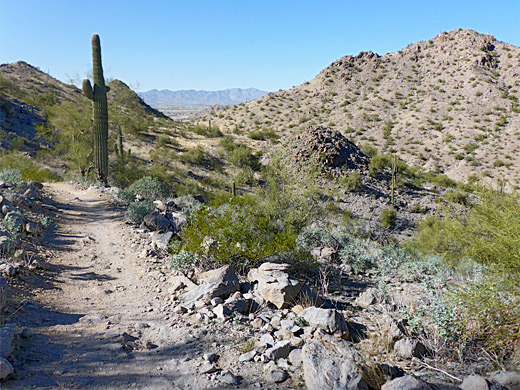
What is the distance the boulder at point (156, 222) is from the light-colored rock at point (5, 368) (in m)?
5.65

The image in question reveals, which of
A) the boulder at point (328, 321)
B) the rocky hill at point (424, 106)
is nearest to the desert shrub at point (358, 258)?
the boulder at point (328, 321)

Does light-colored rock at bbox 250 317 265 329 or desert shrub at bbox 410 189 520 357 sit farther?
light-colored rock at bbox 250 317 265 329

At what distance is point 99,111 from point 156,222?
30.6 ft

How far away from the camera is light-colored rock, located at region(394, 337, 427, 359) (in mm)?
3803

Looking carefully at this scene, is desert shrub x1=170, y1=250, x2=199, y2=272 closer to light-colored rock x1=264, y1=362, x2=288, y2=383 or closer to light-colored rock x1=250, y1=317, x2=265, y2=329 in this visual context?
light-colored rock x1=250, y1=317, x2=265, y2=329

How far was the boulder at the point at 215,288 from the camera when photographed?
508cm

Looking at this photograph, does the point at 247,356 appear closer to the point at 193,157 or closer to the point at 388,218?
the point at 388,218

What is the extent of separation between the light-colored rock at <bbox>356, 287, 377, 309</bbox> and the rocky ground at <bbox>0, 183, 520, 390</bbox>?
16 mm

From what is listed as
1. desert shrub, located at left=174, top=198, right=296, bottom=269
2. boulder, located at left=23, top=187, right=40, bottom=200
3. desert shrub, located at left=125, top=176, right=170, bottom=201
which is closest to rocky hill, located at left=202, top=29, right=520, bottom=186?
desert shrub, located at left=125, top=176, right=170, bottom=201

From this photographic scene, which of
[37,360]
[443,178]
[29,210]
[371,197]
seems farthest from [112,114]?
[443,178]

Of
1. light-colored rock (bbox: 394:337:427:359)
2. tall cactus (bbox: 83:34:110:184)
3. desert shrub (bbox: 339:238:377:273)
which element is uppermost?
tall cactus (bbox: 83:34:110:184)

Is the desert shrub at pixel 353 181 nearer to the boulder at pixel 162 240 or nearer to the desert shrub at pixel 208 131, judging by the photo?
the boulder at pixel 162 240

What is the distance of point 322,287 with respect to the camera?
5.91m

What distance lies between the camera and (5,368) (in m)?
3.03
